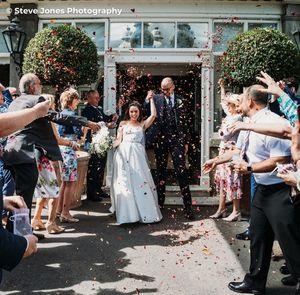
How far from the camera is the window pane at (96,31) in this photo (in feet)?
27.9

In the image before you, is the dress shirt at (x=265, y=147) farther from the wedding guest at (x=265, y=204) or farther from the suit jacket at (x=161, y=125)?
the suit jacket at (x=161, y=125)

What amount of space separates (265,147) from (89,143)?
4.59m

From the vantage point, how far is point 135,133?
6312mm

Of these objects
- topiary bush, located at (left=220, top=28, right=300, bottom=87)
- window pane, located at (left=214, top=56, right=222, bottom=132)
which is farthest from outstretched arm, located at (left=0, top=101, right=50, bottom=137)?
window pane, located at (left=214, top=56, right=222, bottom=132)

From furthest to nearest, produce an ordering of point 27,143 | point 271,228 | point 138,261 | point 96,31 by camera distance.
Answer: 1. point 96,31
2. point 27,143
3. point 138,261
4. point 271,228

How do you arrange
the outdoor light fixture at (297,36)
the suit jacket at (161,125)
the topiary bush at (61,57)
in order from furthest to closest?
1. the outdoor light fixture at (297,36)
2. the topiary bush at (61,57)
3. the suit jacket at (161,125)

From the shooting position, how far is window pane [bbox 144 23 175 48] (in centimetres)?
845

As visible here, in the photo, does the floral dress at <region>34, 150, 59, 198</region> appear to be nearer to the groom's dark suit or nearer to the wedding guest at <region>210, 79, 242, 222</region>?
the groom's dark suit

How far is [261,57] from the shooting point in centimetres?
643

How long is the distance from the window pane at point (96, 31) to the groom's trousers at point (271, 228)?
5.73 m

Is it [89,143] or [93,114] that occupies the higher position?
[93,114]

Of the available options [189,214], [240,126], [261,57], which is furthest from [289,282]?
[261,57]

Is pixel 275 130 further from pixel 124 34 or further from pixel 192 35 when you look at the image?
pixel 124 34

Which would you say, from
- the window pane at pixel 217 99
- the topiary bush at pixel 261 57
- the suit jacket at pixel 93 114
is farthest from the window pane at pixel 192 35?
the suit jacket at pixel 93 114
